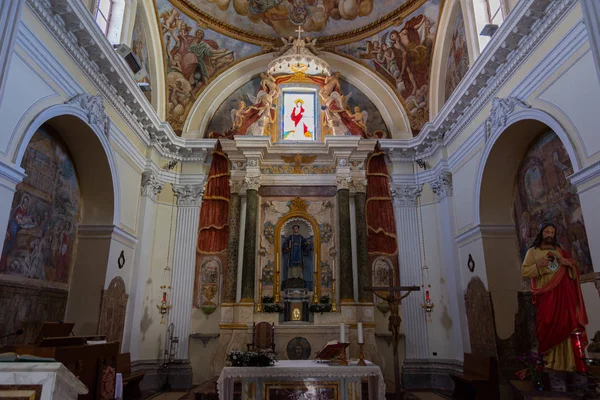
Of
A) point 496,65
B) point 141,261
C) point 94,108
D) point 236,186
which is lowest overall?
point 141,261

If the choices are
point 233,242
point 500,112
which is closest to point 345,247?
point 233,242

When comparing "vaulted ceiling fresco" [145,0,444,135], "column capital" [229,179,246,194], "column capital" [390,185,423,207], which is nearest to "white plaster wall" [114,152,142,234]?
"column capital" [229,179,246,194]

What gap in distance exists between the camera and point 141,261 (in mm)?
11867

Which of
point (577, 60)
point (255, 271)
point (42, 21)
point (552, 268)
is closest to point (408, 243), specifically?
point (255, 271)

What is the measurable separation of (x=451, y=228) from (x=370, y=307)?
308 centimetres

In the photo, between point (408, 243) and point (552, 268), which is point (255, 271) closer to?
point (408, 243)

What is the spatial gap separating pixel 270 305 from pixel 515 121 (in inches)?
295

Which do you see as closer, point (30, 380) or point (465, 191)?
point (30, 380)

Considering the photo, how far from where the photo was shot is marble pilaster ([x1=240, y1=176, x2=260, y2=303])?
1209 cm

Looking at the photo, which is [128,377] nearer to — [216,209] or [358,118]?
[216,209]

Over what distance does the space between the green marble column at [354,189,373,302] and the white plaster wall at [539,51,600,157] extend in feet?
21.1

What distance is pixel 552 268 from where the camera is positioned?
22.9 feet

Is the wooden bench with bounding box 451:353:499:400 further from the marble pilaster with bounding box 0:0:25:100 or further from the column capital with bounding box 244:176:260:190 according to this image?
the marble pilaster with bounding box 0:0:25:100

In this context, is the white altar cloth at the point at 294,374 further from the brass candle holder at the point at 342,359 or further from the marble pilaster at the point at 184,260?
the marble pilaster at the point at 184,260
